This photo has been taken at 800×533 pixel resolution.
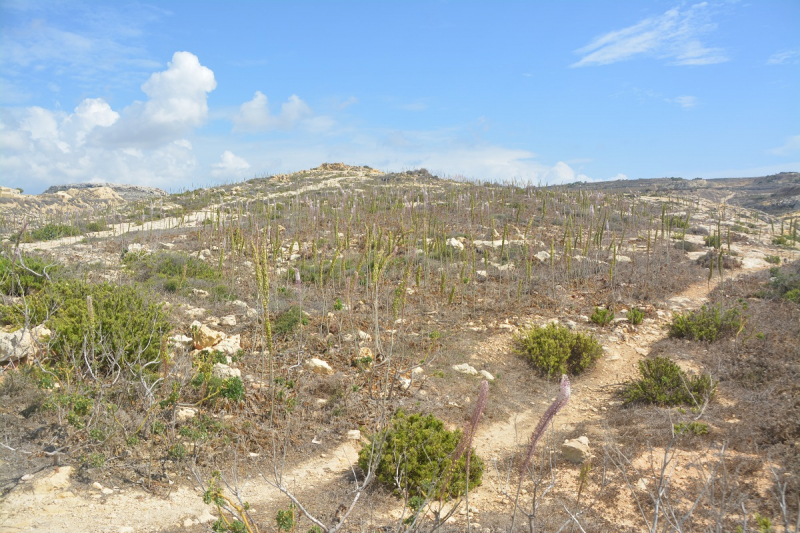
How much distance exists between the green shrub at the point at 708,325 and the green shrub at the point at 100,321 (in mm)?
8304

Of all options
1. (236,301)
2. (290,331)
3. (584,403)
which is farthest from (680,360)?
(236,301)

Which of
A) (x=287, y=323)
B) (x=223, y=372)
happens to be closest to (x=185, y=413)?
(x=223, y=372)

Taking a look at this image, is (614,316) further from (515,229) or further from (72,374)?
(72,374)

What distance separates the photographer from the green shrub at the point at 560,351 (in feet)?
25.3

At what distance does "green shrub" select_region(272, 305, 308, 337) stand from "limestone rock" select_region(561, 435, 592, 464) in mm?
4248

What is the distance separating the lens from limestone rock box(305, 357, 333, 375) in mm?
6742

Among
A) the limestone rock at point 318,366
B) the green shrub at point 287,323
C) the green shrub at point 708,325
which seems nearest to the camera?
the limestone rock at point 318,366

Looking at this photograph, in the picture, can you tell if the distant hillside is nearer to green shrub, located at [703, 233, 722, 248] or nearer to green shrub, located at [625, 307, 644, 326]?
green shrub, located at [703, 233, 722, 248]

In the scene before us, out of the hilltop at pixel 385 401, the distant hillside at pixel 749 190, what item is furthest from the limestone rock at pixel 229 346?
the distant hillside at pixel 749 190

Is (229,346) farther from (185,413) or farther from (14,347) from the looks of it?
(14,347)

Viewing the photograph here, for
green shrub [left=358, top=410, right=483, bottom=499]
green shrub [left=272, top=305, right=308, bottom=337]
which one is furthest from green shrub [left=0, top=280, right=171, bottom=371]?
green shrub [left=358, top=410, right=483, bottom=499]

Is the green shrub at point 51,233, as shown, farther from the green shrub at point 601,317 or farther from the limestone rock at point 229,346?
the green shrub at point 601,317

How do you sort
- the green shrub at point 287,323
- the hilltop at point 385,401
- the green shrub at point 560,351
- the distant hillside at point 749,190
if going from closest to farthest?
1. the hilltop at point 385,401
2. the green shrub at point 287,323
3. the green shrub at point 560,351
4. the distant hillside at point 749,190

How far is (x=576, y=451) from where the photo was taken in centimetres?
512
